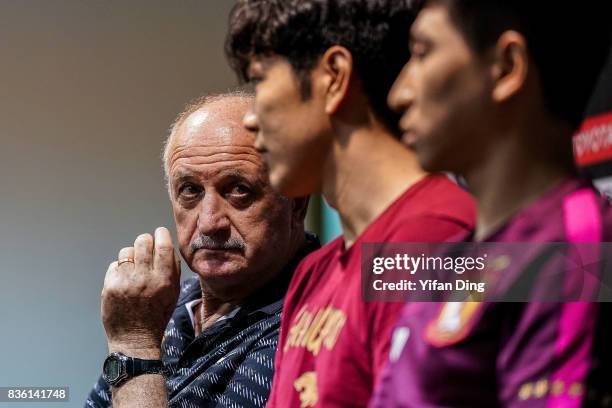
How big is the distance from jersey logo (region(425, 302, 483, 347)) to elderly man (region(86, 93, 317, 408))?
83cm

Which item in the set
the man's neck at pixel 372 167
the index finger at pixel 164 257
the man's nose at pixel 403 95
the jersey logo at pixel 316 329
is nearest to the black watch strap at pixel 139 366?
the index finger at pixel 164 257

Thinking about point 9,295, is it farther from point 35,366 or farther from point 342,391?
point 342,391

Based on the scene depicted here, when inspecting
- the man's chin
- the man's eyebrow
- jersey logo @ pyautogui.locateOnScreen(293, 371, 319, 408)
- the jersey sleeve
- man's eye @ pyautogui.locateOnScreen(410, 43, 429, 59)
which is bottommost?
jersey logo @ pyautogui.locateOnScreen(293, 371, 319, 408)

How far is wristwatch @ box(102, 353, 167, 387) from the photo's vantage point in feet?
5.23

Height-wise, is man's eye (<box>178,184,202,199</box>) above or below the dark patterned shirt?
above

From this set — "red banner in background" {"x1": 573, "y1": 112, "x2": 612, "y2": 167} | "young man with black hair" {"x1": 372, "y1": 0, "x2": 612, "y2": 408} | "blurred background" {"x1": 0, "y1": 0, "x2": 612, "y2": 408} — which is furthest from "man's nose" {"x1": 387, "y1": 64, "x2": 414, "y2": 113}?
"blurred background" {"x1": 0, "y1": 0, "x2": 612, "y2": 408}

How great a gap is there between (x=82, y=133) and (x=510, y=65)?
221cm

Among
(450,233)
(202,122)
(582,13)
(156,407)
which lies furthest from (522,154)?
(202,122)

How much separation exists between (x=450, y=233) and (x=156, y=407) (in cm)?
80

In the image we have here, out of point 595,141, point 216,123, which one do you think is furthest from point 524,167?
point 216,123

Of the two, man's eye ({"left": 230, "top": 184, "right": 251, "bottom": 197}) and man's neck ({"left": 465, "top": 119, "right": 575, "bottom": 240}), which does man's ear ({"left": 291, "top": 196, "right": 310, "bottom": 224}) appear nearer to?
man's eye ({"left": 230, "top": 184, "right": 251, "bottom": 197})

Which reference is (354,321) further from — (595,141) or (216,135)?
(216,135)

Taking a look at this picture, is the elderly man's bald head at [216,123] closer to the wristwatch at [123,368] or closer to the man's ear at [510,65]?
the wristwatch at [123,368]

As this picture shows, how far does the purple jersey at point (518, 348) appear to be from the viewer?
0.63 metres
